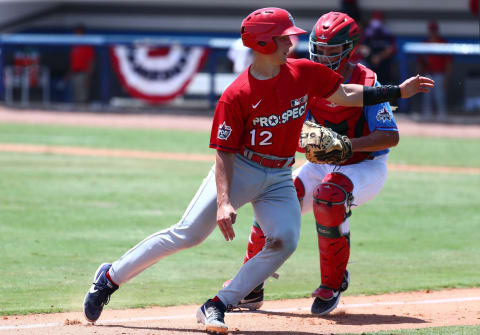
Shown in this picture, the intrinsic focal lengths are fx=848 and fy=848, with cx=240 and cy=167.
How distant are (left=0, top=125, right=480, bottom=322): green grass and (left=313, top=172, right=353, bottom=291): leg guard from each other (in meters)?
0.64

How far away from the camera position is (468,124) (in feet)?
65.9

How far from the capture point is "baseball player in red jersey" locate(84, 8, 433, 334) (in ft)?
16.5

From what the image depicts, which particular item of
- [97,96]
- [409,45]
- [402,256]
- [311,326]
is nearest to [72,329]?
[311,326]

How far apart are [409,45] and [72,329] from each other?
15448 millimetres

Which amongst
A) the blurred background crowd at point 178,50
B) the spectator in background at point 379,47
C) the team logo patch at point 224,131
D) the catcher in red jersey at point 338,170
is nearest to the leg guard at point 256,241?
the catcher in red jersey at point 338,170

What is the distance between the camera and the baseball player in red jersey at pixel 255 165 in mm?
5027

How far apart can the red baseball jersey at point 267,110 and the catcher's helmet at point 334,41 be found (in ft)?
2.49

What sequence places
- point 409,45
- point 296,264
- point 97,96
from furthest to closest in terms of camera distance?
point 97,96 < point 409,45 < point 296,264

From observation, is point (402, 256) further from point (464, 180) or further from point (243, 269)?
point (464, 180)

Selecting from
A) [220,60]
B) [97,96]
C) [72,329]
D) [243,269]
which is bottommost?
[97,96]

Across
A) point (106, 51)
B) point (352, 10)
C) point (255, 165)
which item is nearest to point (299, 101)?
point (255, 165)

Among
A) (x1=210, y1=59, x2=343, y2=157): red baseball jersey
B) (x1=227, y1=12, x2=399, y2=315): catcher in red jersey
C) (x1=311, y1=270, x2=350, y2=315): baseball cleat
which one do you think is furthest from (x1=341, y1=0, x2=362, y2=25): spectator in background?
(x1=210, y1=59, x2=343, y2=157): red baseball jersey

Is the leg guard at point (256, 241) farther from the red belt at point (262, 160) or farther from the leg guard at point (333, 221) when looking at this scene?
the red belt at point (262, 160)

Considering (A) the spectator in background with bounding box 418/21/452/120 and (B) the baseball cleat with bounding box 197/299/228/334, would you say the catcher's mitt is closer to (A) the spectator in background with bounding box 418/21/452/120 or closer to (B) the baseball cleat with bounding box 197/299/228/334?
(B) the baseball cleat with bounding box 197/299/228/334
